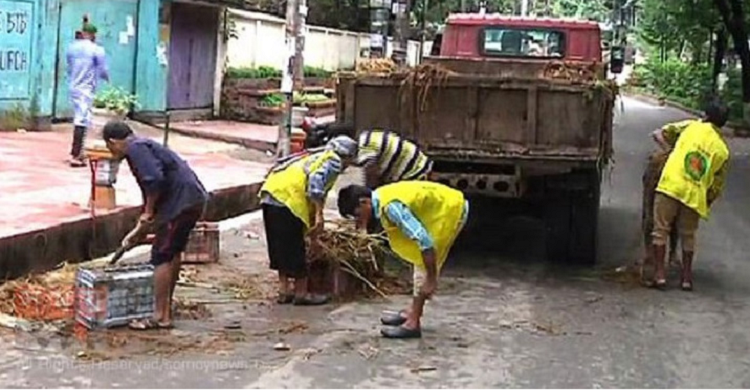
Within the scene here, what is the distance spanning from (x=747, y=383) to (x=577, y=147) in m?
3.29

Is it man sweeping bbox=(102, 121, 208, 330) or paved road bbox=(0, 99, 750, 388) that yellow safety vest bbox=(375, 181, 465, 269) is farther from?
man sweeping bbox=(102, 121, 208, 330)

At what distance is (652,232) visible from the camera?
1002 centimetres

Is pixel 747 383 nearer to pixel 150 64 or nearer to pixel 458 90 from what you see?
pixel 458 90

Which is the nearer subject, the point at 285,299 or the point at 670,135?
the point at 285,299

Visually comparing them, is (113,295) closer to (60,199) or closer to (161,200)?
(161,200)

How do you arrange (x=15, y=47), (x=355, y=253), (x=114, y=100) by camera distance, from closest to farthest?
1. (x=355, y=253)
2. (x=15, y=47)
3. (x=114, y=100)

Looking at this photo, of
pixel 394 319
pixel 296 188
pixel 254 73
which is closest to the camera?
pixel 394 319

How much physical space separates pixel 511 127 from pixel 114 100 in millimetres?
10389

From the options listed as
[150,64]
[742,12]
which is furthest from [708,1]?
[150,64]

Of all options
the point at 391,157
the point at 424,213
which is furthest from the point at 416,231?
the point at 391,157

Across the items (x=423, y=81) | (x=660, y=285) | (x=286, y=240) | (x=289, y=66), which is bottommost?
(x=660, y=285)

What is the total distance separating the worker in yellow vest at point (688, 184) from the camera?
32.0ft

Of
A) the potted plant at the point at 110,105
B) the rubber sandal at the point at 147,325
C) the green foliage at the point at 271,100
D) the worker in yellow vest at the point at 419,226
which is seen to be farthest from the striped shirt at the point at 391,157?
the green foliage at the point at 271,100

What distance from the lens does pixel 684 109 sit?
45.2m
